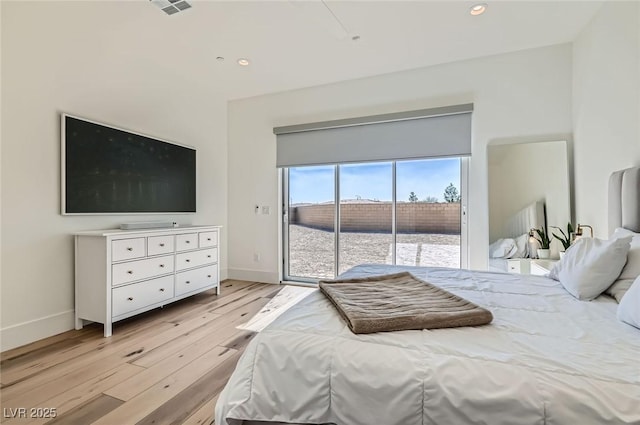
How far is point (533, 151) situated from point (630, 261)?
1829 mm

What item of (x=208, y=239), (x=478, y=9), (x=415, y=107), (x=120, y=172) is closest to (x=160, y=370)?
(x=208, y=239)

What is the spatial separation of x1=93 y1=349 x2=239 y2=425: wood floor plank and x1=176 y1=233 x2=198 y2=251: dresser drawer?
136cm

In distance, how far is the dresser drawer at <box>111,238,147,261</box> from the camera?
2.47 meters

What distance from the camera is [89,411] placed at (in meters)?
1.51

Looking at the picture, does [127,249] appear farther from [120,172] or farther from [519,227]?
[519,227]

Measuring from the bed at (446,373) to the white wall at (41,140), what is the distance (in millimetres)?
2286

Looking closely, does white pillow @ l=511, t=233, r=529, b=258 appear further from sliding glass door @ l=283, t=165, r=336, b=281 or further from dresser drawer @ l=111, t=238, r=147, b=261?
dresser drawer @ l=111, t=238, r=147, b=261

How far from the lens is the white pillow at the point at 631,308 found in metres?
1.11

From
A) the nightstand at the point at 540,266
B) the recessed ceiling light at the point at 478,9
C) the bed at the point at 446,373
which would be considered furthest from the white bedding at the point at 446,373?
the recessed ceiling light at the point at 478,9

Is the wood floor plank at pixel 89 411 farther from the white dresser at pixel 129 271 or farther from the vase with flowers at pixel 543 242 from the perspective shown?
the vase with flowers at pixel 543 242

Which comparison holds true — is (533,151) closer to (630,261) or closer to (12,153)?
(630,261)

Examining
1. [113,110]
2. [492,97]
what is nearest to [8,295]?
[113,110]

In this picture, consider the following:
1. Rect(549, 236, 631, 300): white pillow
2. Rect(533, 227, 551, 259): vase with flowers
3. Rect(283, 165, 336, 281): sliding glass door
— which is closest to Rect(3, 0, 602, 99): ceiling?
Rect(283, 165, 336, 281): sliding glass door

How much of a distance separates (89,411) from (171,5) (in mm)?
2813
